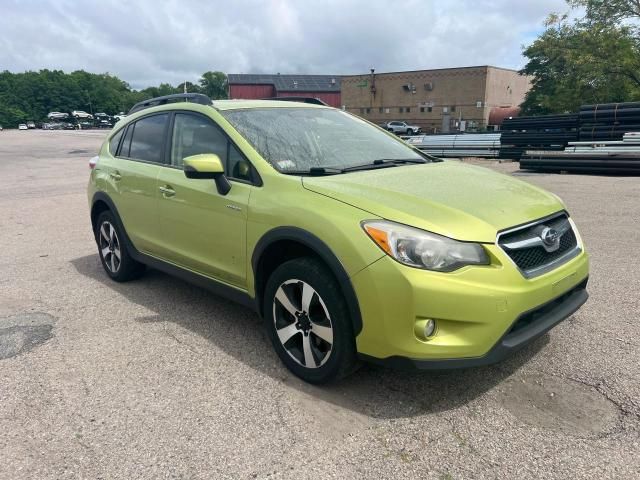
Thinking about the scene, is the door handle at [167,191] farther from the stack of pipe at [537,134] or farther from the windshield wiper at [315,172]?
the stack of pipe at [537,134]

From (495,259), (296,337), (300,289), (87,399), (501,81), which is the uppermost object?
(501,81)

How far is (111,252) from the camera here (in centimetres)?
519

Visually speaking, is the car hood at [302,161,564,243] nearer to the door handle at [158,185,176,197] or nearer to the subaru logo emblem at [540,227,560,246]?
the subaru logo emblem at [540,227,560,246]

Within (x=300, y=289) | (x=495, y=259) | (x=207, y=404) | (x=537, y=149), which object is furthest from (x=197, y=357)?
(x=537, y=149)

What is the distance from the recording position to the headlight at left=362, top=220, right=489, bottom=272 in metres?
2.52

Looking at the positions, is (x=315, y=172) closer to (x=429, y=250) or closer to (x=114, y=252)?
(x=429, y=250)

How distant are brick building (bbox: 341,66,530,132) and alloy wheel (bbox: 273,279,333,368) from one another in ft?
177

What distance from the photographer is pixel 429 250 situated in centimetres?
253

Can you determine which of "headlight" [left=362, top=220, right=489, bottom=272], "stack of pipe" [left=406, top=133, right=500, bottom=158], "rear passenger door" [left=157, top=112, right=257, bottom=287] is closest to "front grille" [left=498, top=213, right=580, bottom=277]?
"headlight" [left=362, top=220, right=489, bottom=272]

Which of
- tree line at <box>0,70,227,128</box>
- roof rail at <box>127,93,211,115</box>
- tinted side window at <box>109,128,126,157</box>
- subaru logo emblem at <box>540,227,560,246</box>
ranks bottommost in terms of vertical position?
subaru logo emblem at <box>540,227,560,246</box>

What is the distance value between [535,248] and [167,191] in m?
2.76

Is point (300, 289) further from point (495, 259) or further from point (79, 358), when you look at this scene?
point (79, 358)

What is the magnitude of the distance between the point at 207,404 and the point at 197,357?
63 cm

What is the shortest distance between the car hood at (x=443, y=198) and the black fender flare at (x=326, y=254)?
0.91 feet
